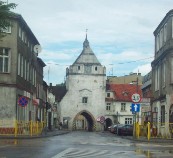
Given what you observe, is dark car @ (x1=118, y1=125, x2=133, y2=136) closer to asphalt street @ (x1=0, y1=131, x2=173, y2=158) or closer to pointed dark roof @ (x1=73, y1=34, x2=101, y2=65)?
asphalt street @ (x1=0, y1=131, x2=173, y2=158)

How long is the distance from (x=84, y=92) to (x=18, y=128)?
208 feet

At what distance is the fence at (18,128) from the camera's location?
37719mm

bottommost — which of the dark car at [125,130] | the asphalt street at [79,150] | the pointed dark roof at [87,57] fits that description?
the dark car at [125,130]

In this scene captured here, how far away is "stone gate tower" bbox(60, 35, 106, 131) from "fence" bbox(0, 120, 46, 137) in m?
58.5

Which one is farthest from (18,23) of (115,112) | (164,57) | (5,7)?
(115,112)

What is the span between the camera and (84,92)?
101 m

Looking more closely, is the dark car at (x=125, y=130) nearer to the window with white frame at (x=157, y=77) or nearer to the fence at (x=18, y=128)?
the window with white frame at (x=157, y=77)

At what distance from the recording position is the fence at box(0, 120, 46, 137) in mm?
37719

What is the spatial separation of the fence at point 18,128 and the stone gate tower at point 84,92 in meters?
58.5

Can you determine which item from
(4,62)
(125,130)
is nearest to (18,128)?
(4,62)

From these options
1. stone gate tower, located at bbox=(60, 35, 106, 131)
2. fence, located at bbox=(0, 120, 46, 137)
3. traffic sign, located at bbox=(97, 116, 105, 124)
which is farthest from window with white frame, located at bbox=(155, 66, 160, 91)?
stone gate tower, located at bbox=(60, 35, 106, 131)

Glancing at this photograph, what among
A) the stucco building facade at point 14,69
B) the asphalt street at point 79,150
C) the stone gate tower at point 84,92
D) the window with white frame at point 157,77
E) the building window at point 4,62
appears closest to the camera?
the asphalt street at point 79,150

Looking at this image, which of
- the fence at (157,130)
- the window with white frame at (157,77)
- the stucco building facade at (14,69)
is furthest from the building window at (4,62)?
the window with white frame at (157,77)

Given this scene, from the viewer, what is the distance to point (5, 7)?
746 inches
